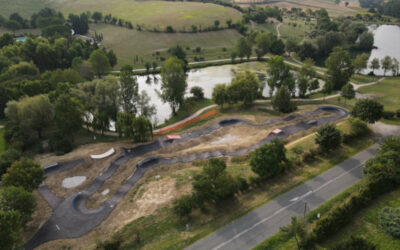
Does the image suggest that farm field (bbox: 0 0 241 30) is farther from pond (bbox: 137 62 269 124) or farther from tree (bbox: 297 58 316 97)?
tree (bbox: 297 58 316 97)

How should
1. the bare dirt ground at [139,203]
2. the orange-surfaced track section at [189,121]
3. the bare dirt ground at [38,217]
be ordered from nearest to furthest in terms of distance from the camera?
the bare dirt ground at [139,203] → the bare dirt ground at [38,217] → the orange-surfaced track section at [189,121]

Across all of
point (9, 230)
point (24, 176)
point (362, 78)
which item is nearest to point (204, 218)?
point (9, 230)

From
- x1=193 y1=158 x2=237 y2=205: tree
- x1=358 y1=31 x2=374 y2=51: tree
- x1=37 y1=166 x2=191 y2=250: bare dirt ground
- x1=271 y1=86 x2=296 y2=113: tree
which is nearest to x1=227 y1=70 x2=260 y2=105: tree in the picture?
x1=271 y1=86 x2=296 y2=113: tree

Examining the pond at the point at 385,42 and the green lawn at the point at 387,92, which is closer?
the green lawn at the point at 387,92

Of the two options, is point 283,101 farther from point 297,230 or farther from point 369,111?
point 297,230

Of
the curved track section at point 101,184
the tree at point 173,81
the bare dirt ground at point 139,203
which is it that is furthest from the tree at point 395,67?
the bare dirt ground at point 139,203

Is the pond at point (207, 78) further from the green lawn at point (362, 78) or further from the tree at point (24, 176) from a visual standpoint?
the tree at point (24, 176)

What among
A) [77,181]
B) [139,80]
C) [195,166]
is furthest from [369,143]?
[139,80]
